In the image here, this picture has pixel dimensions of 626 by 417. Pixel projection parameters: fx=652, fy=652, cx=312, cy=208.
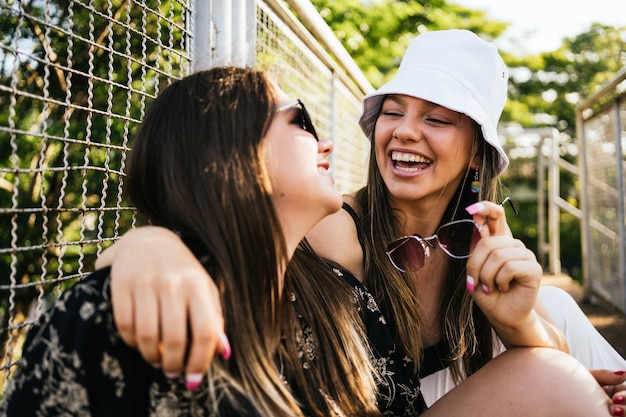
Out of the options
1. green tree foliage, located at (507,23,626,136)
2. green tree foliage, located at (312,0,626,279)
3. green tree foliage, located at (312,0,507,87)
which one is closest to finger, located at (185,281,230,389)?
green tree foliage, located at (312,0,626,279)

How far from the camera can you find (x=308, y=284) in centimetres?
162

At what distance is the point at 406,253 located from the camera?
2.12 meters

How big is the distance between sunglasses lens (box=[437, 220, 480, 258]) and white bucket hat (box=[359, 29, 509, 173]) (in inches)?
15.8

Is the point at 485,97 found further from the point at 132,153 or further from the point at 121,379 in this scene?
the point at 121,379

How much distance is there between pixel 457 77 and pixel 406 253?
647mm

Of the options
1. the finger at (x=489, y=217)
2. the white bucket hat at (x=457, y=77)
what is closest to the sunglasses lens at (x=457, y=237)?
the finger at (x=489, y=217)

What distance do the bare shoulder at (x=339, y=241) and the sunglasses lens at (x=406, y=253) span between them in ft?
0.44

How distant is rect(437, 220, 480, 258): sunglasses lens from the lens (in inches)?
79.0

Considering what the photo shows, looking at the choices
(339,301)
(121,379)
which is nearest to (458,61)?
(339,301)

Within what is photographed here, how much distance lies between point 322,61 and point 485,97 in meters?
1.58

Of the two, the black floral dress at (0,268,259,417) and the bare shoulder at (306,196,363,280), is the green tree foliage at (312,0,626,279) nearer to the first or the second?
the bare shoulder at (306,196,363,280)

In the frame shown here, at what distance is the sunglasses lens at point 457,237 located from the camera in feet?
6.59

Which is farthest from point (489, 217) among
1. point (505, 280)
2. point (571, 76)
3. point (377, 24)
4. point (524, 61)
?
point (571, 76)

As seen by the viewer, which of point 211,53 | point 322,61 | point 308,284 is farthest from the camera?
point 322,61
